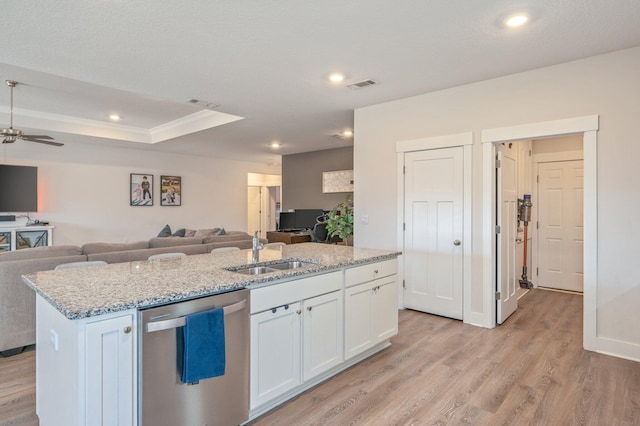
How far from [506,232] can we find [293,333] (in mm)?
2974

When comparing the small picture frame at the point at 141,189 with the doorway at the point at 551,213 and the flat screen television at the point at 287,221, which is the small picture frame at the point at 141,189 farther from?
the doorway at the point at 551,213

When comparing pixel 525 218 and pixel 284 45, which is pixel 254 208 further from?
pixel 284 45

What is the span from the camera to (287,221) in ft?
27.8

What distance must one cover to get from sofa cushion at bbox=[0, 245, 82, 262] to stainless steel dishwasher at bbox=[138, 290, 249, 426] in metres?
2.51

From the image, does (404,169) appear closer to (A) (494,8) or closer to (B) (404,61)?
(B) (404,61)

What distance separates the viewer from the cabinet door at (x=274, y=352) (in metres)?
2.13

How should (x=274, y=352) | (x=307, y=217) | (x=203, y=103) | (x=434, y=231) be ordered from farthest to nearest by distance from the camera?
(x=307, y=217) → (x=203, y=103) → (x=434, y=231) → (x=274, y=352)

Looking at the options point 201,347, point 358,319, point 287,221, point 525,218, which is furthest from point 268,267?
point 287,221

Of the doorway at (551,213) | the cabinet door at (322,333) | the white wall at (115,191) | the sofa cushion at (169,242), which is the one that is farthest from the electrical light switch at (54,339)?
Answer: the white wall at (115,191)

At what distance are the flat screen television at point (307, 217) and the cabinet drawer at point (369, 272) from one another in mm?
4866

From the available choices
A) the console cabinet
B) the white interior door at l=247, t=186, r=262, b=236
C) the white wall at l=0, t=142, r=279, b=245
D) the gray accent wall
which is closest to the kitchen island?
the gray accent wall

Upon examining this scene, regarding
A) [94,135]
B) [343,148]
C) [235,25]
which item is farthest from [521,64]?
[94,135]

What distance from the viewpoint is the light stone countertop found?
158 cm

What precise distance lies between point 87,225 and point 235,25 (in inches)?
248
